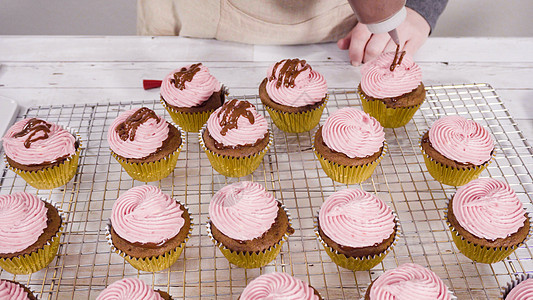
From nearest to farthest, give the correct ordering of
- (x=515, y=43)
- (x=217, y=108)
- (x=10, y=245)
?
(x=10, y=245), (x=217, y=108), (x=515, y=43)

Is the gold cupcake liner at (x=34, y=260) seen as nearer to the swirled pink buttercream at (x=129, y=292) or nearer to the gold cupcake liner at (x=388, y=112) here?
the swirled pink buttercream at (x=129, y=292)

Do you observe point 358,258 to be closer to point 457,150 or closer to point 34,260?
point 457,150

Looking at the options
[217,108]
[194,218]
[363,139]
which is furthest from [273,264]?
[217,108]

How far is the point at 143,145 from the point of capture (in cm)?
354

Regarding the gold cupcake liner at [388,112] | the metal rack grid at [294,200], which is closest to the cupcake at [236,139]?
the metal rack grid at [294,200]

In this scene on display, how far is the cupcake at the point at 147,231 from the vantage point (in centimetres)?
300

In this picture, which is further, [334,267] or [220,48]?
[220,48]

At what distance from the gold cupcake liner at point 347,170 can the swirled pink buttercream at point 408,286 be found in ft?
3.17

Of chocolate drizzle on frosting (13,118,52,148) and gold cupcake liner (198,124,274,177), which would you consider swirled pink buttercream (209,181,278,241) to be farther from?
chocolate drizzle on frosting (13,118,52,148)

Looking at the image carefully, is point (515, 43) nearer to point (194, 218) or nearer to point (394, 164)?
point (394, 164)

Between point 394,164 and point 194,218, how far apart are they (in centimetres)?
153

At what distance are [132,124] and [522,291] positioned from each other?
2624 millimetres

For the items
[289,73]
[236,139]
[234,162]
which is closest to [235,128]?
[236,139]

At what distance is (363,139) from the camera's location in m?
3.51
